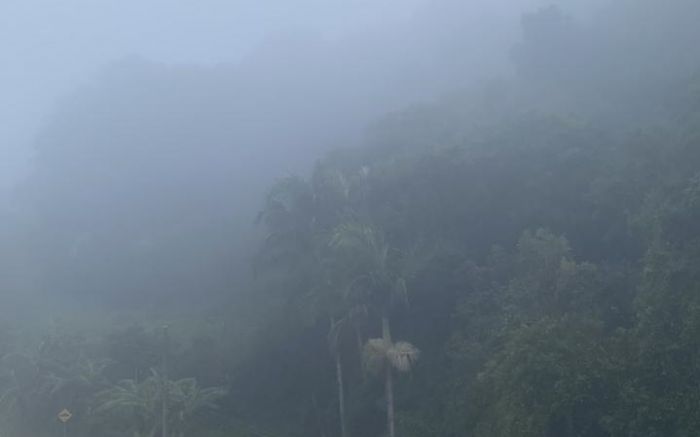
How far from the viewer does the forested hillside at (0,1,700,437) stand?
18.6 meters

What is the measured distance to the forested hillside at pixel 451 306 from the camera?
18.6m

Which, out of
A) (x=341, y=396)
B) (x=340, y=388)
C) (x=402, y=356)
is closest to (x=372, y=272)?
(x=402, y=356)

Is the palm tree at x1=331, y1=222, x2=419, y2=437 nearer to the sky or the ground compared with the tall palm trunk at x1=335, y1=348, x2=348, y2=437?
nearer to the sky

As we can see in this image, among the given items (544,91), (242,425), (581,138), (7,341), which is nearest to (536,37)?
(544,91)

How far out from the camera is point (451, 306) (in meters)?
28.0

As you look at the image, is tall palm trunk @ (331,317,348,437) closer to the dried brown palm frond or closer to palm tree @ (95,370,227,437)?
palm tree @ (95,370,227,437)

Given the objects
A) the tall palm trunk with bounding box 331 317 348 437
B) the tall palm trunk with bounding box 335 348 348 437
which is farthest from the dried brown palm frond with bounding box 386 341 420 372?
the tall palm trunk with bounding box 335 348 348 437

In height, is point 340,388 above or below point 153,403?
below

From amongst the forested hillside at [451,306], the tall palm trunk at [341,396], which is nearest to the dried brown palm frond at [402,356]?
the forested hillside at [451,306]

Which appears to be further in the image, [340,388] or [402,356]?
[340,388]

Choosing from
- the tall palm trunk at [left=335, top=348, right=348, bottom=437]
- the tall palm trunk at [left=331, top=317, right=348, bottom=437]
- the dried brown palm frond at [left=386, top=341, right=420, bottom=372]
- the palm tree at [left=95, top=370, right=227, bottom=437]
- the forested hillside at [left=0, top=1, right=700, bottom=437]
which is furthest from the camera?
the tall palm trunk at [left=335, top=348, right=348, bottom=437]

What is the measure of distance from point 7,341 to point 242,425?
10971mm

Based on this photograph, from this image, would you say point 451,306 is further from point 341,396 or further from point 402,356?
point 402,356

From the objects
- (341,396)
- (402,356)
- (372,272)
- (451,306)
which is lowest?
(341,396)
